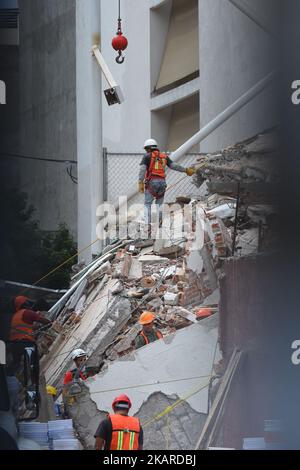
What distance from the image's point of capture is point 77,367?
6605mm

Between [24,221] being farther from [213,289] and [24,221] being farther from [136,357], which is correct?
[213,289]

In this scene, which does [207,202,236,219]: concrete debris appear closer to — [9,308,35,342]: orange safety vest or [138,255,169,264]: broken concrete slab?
[138,255,169,264]: broken concrete slab

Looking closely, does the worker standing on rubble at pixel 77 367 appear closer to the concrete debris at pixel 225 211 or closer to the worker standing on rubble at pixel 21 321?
the worker standing on rubble at pixel 21 321

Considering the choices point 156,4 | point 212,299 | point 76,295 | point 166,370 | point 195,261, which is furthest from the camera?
point 156,4

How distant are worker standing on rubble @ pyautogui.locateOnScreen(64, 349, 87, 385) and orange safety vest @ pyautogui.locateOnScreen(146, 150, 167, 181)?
2233mm

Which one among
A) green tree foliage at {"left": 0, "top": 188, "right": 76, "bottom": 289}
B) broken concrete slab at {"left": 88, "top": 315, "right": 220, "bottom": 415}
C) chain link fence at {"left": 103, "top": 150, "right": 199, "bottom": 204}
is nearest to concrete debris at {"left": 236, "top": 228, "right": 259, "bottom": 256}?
broken concrete slab at {"left": 88, "top": 315, "right": 220, "bottom": 415}

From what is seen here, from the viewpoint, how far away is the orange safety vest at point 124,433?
14.4 ft

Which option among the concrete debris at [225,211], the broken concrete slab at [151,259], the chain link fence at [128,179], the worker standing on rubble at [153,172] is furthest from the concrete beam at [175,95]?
the concrete debris at [225,211]

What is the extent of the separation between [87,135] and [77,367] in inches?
123

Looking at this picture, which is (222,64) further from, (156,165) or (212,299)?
(212,299)

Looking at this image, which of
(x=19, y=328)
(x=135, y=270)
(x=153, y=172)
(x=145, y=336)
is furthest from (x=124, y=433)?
(x=153, y=172)

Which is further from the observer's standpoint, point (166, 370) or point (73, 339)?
point (73, 339)

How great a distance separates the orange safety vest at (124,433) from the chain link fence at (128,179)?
209 inches

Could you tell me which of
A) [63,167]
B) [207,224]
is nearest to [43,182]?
[207,224]
